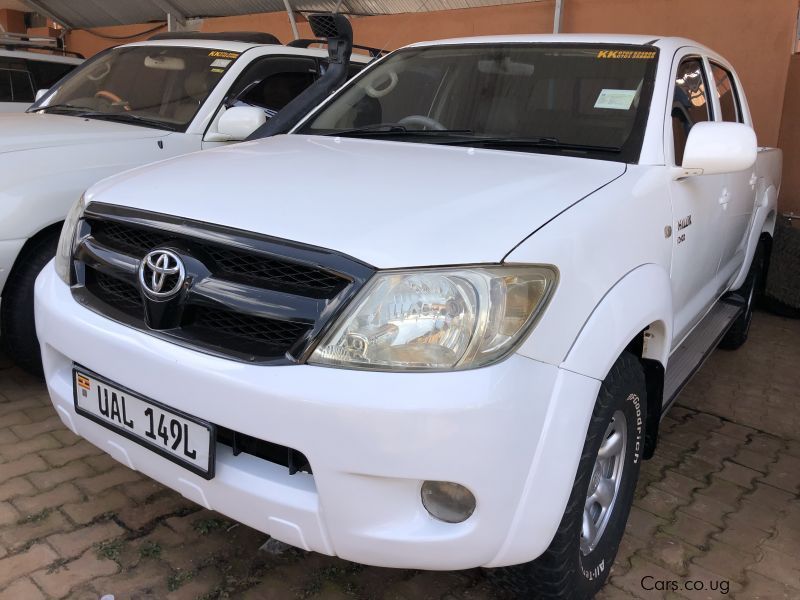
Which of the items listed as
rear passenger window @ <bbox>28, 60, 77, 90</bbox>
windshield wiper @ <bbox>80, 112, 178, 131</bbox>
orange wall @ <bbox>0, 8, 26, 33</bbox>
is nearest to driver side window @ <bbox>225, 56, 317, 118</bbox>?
windshield wiper @ <bbox>80, 112, 178, 131</bbox>

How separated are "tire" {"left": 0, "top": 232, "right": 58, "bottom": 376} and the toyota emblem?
145cm

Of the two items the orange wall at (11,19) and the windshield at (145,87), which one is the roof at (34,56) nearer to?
the windshield at (145,87)

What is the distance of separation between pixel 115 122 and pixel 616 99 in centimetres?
272

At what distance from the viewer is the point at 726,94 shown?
366cm

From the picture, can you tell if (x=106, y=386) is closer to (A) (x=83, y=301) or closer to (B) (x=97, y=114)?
(A) (x=83, y=301)

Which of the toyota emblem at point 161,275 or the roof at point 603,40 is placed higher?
the roof at point 603,40

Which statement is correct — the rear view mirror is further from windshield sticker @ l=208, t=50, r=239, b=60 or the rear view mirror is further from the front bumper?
the front bumper

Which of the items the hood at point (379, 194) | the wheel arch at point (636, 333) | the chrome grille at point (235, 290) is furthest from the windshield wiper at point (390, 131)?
the chrome grille at point (235, 290)

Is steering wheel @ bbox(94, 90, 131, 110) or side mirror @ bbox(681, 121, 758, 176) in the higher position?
side mirror @ bbox(681, 121, 758, 176)

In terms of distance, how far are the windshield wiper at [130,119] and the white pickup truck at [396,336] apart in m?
1.60

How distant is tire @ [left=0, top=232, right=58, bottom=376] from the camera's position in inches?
119

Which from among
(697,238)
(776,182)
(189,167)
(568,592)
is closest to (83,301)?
(189,167)

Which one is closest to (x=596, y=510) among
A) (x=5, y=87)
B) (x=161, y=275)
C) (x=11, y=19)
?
(x=161, y=275)

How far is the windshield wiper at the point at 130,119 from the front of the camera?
3939 mm
